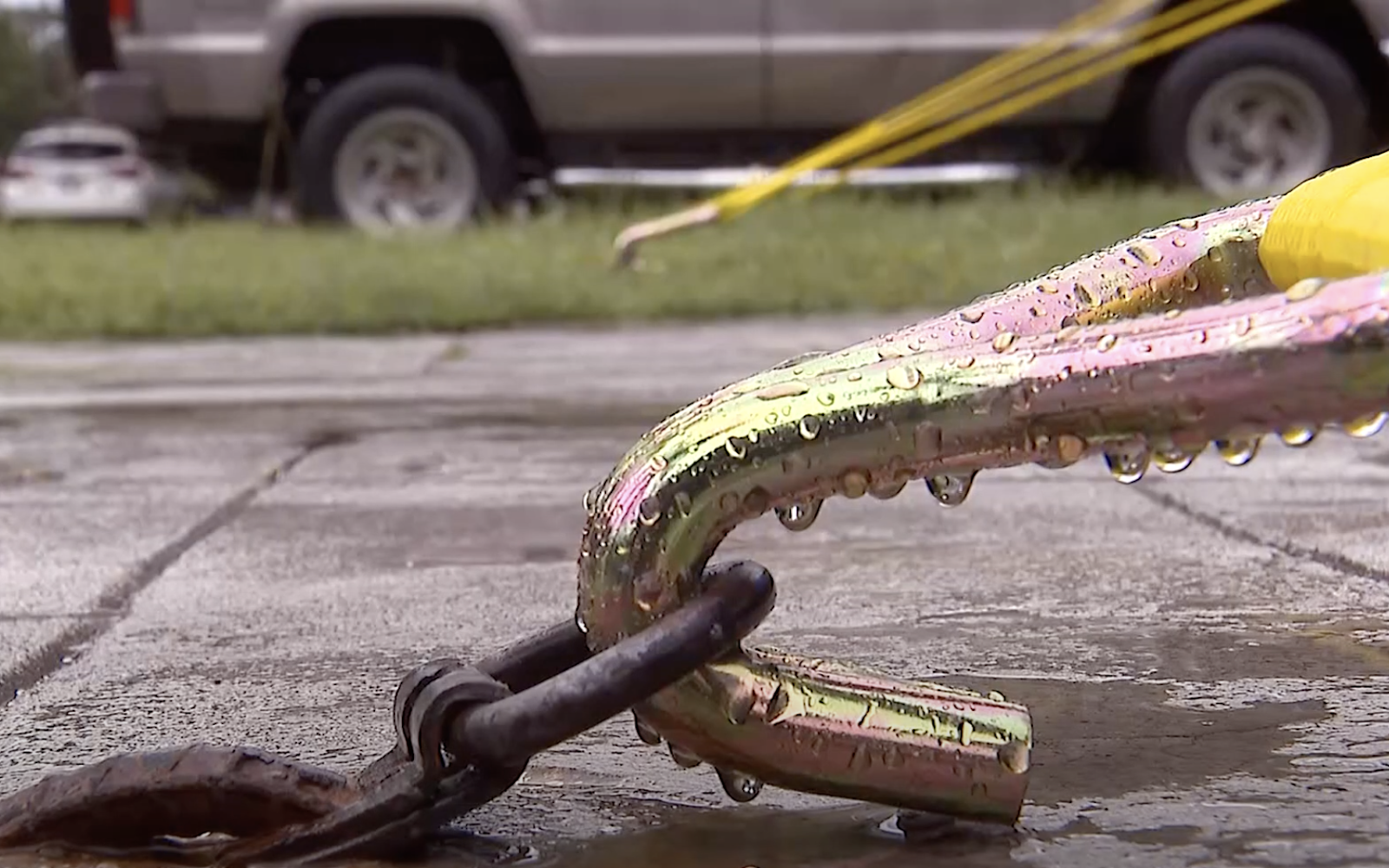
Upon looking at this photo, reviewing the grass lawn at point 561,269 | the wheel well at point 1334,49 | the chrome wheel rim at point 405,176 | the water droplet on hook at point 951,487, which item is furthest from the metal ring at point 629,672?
the wheel well at point 1334,49

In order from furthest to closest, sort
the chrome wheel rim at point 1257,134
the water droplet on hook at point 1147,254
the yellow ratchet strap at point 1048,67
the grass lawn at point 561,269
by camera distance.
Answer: the chrome wheel rim at point 1257,134 → the yellow ratchet strap at point 1048,67 → the grass lawn at point 561,269 → the water droplet on hook at point 1147,254

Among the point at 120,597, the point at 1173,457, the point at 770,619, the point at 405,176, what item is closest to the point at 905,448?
the point at 1173,457

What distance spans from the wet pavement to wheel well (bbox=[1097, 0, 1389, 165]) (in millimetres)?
4882

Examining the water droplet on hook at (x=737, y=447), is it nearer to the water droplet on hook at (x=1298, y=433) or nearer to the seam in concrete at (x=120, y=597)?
the water droplet on hook at (x=1298, y=433)

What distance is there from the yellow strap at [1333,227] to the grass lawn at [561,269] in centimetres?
458

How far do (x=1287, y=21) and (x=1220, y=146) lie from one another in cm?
63

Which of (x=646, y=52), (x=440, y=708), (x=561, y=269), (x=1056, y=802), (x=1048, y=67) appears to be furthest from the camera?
(x=646, y=52)

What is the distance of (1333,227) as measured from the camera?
3.12 feet

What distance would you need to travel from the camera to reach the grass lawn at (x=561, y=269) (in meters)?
5.75

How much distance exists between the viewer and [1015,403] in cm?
85

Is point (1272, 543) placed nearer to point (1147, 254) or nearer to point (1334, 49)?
point (1147, 254)

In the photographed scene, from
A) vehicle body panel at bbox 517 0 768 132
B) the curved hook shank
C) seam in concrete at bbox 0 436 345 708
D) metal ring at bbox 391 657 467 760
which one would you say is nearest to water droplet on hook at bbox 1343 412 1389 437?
the curved hook shank

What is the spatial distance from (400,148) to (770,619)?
6.01m

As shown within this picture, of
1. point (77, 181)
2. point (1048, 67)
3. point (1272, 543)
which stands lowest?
point (1272, 543)
